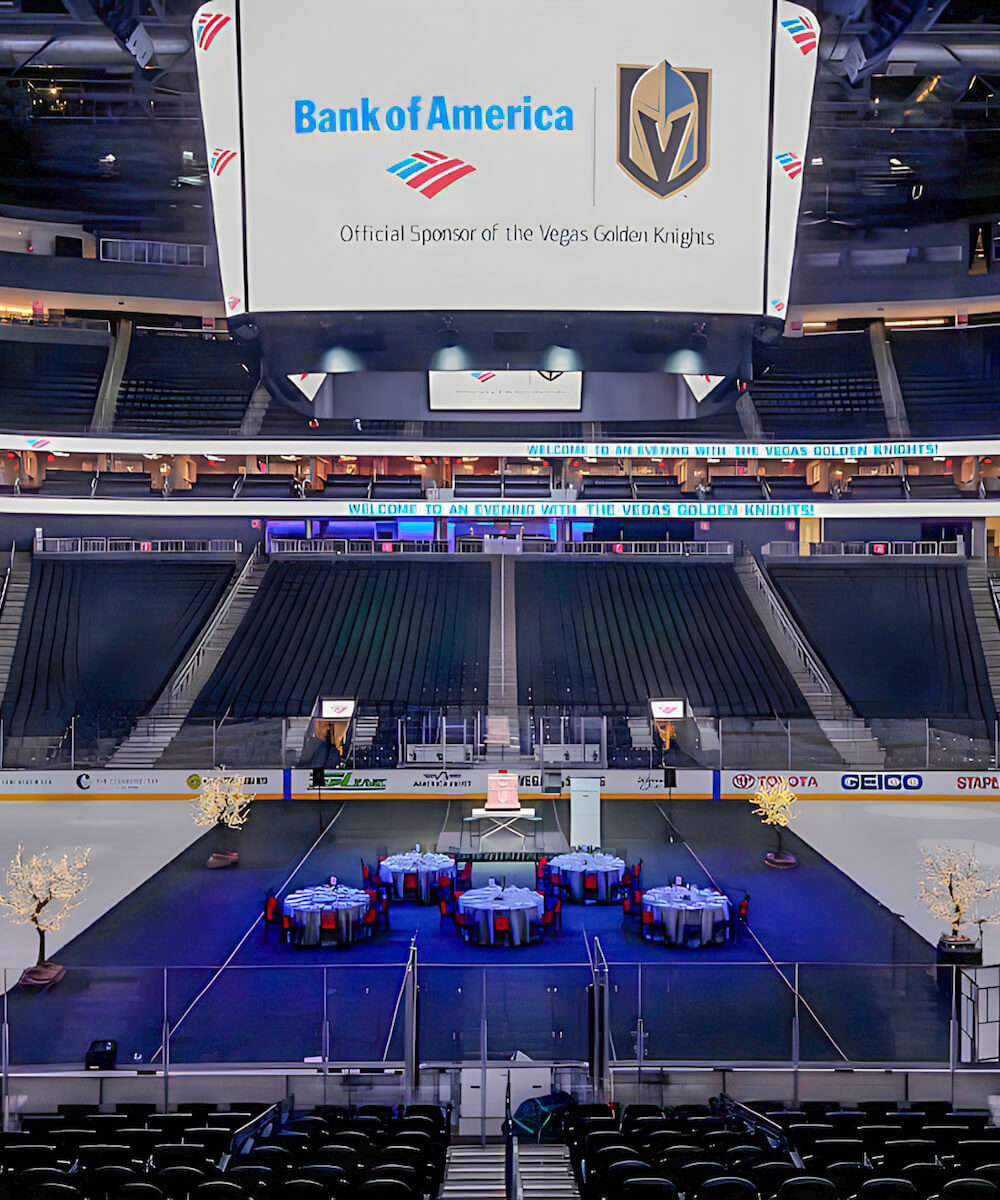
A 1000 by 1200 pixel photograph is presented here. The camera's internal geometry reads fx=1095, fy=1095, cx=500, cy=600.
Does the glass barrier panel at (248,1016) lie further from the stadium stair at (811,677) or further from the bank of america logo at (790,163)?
the stadium stair at (811,677)

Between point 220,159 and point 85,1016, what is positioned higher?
point 220,159

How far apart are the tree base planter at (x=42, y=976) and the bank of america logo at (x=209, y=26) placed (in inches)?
366

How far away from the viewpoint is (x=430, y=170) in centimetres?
962

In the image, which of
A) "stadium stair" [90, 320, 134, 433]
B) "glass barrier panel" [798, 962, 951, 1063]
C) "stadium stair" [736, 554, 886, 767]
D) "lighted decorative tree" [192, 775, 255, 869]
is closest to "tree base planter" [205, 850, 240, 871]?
"lighted decorative tree" [192, 775, 255, 869]

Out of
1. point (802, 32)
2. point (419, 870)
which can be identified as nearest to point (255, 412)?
point (419, 870)

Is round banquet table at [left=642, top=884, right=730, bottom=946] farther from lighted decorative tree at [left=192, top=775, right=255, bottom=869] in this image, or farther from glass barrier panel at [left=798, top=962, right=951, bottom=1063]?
lighted decorative tree at [left=192, top=775, right=255, bottom=869]

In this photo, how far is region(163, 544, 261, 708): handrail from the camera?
2784cm

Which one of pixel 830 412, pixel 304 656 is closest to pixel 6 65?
pixel 304 656

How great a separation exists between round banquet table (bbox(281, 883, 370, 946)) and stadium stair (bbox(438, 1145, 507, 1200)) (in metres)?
6.18

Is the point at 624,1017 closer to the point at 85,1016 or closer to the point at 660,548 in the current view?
the point at 85,1016

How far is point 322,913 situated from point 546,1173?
7478 mm

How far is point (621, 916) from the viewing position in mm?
15891

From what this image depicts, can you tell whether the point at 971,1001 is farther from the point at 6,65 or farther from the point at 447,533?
the point at 447,533

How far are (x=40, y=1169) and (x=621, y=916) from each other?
10922mm
